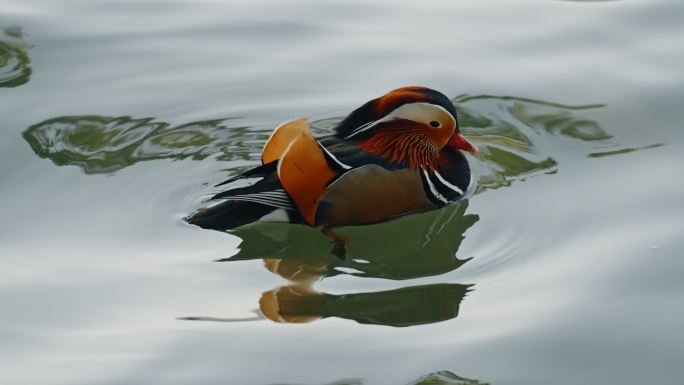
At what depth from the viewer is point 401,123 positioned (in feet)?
19.3

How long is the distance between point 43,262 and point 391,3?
159 inches

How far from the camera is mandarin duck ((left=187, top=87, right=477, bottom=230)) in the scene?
18.0 feet

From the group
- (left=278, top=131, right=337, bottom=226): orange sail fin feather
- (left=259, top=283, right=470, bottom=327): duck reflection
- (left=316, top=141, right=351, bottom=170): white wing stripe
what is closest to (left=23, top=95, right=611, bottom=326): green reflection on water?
(left=259, top=283, right=470, bottom=327): duck reflection

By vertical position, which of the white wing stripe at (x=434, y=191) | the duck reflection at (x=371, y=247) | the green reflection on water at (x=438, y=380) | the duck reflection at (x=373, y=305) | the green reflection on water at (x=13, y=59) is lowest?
the green reflection on water at (x=438, y=380)

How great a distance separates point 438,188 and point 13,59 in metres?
3.15

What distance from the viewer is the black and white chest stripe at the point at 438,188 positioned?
5883mm

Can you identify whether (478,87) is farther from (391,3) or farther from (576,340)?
(576,340)

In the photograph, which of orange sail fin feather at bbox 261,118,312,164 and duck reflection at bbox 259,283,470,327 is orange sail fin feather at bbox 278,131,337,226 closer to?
orange sail fin feather at bbox 261,118,312,164

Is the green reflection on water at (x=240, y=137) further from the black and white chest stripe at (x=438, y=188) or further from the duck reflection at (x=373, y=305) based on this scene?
the duck reflection at (x=373, y=305)

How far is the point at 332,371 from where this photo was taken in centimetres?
423

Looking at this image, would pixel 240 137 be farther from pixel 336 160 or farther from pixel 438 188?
pixel 438 188

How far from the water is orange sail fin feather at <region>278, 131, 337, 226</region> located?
0.66 feet

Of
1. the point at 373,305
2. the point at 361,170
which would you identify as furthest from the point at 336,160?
the point at 373,305

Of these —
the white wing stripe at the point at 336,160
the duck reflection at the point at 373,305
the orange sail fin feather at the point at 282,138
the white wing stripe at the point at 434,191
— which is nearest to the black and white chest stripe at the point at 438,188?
the white wing stripe at the point at 434,191
